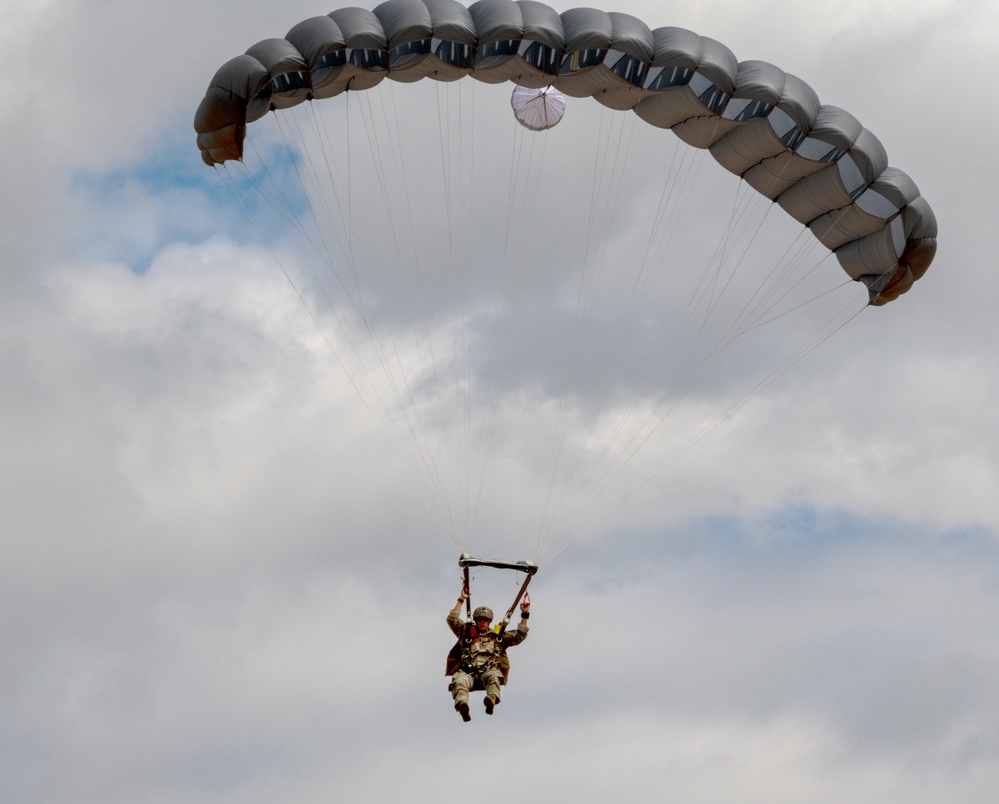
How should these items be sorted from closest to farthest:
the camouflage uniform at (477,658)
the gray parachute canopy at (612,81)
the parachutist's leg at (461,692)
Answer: the parachutist's leg at (461,692), the camouflage uniform at (477,658), the gray parachute canopy at (612,81)

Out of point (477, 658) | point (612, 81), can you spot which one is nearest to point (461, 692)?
point (477, 658)

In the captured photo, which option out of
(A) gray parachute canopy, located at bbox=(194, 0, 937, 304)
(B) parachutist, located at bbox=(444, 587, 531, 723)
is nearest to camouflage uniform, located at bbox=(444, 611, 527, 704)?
(B) parachutist, located at bbox=(444, 587, 531, 723)

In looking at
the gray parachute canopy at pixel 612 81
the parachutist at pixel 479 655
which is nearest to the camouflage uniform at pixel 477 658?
the parachutist at pixel 479 655

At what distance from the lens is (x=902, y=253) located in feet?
102

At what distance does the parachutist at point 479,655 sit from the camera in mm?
28266

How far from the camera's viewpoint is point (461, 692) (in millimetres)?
28203

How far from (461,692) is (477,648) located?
2.40ft

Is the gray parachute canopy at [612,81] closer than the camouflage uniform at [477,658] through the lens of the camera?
No

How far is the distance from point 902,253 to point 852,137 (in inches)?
87.7

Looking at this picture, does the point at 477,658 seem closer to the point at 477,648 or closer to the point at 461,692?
the point at 477,648

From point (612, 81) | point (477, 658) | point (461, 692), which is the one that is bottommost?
point (461, 692)

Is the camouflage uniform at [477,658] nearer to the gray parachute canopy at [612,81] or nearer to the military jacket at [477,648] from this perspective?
the military jacket at [477,648]

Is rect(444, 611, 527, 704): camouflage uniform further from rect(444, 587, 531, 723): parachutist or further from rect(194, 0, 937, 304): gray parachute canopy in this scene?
rect(194, 0, 937, 304): gray parachute canopy

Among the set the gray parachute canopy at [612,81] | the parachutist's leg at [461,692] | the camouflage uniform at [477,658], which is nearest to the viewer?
the parachutist's leg at [461,692]
